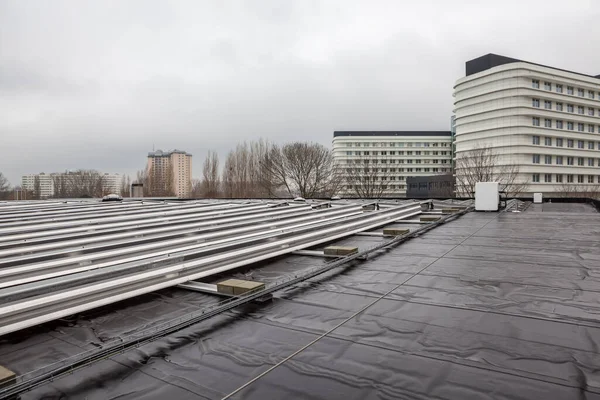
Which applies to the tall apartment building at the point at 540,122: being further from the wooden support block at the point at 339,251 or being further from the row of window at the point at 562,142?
the wooden support block at the point at 339,251

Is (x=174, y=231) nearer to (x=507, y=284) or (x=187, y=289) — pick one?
(x=187, y=289)

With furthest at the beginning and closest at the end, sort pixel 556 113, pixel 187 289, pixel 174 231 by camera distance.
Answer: pixel 556 113
pixel 174 231
pixel 187 289

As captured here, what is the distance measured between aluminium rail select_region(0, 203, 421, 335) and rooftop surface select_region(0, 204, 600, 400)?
0.44ft

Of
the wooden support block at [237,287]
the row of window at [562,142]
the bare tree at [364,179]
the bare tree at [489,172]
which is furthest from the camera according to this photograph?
the row of window at [562,142]

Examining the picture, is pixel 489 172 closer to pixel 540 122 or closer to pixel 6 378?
pixel 540 122

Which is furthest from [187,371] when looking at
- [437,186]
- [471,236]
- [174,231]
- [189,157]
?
[189,157]

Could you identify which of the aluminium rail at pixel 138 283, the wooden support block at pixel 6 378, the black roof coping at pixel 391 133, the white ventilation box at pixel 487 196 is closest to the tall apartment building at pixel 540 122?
the black roof coping at pixel 391 133

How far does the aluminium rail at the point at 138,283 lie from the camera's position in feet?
11.8

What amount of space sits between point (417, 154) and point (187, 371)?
362ft

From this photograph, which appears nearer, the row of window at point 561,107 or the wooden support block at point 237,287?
the wooden support block at point 237,287

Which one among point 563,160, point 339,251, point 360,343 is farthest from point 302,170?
point 563,160

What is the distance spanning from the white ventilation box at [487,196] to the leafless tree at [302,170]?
98.2 ft

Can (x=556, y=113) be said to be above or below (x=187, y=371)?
above

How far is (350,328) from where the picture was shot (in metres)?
3.71
